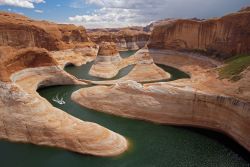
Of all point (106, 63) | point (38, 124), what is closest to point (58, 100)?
point (38, 124)

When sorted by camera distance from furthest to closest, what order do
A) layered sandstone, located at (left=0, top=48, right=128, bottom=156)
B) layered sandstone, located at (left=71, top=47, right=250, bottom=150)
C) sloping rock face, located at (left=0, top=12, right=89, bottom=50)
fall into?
sloping rock face, located at (left=0, top=12, right=89, bottom=50)
layered sandstone, located at (left=71, top=47, right=250, bottom=150)
layered sandstone, located at (left=0, top=48, right=128, bottom=156)

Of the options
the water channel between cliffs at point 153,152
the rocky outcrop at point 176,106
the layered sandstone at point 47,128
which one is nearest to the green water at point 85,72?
the rocky outcrop at point 176,106

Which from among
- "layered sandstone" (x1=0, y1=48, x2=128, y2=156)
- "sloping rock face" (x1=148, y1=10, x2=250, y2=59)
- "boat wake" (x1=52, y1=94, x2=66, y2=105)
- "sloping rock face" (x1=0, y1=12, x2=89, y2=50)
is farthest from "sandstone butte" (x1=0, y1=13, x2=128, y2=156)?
"sloping rock face" (x1=148, y1=10, x2=250, y2=59)

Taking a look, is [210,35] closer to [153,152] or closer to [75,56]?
[75,56]

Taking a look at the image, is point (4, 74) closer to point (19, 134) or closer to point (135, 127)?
point (19, 134)

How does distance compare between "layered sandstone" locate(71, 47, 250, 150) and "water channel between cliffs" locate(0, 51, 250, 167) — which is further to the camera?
"layered sandstone" locate(71, 47, 250, 150)

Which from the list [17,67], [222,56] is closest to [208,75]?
[222,56]

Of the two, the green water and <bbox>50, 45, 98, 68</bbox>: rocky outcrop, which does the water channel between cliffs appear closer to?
the green water
